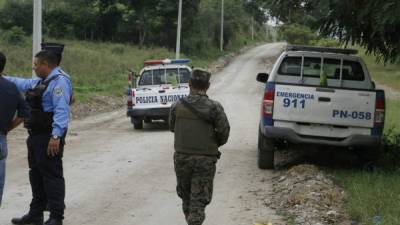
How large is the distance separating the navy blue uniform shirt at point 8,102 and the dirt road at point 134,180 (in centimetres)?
152

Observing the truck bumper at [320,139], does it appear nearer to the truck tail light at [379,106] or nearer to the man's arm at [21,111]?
the truck tail light at [379,106]

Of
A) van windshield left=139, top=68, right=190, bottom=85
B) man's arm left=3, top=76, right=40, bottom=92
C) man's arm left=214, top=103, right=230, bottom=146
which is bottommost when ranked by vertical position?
van windshield left=139, top=68, right=190, bottom=85

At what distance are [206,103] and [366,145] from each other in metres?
4.88

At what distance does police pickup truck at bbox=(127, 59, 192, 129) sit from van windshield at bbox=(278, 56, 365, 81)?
574 cm

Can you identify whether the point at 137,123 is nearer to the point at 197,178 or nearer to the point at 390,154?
A: the point at 390,154

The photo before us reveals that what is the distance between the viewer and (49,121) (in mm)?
6289

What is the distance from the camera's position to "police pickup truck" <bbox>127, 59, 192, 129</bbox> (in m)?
17.2

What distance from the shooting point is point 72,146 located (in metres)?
13.7

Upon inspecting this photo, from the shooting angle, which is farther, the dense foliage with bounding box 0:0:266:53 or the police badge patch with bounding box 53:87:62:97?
the dense foliage with bounding box 0:0:266:53

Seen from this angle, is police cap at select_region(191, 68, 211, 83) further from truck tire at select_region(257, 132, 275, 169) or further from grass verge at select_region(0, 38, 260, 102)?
grass verge at select_region(0, 38, 260, 102)

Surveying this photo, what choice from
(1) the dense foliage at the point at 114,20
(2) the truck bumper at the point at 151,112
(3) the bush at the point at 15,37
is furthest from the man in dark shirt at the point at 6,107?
(1) the dense foliage at the point at 114,20

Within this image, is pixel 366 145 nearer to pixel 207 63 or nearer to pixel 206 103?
pixel 206 103

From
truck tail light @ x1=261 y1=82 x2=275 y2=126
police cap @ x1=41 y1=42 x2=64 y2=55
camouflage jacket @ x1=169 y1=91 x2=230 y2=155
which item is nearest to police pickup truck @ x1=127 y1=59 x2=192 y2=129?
truck tail light @ x1=261 y1=82 x2=275 y2=126

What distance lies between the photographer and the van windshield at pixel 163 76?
1845 cm
